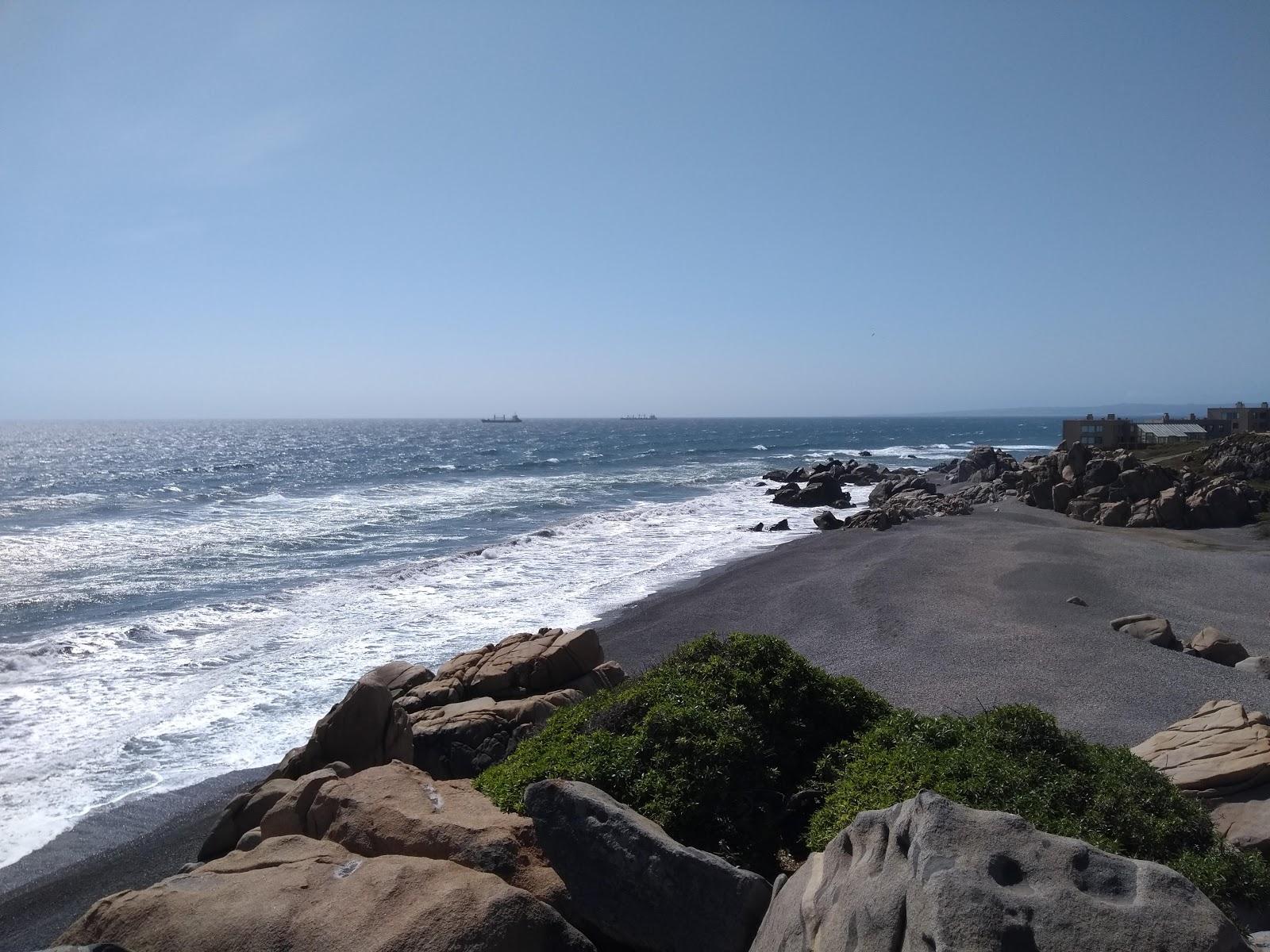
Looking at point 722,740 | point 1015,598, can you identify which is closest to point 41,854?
point 722,740

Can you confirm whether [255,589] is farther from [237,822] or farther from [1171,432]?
[1171,432]

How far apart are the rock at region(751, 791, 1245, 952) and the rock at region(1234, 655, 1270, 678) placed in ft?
39.1

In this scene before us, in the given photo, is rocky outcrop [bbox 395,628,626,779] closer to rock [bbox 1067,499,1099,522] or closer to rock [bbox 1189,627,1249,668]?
rock [bbox 1189,627,1249,668]

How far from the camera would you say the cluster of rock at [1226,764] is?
705cm

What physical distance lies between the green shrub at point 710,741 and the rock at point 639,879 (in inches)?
31.9

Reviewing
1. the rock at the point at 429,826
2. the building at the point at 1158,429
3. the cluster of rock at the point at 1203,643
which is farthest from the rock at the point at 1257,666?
the building at the point at 1158,429

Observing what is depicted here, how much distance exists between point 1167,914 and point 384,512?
141ft

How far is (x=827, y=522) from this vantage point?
122 feet

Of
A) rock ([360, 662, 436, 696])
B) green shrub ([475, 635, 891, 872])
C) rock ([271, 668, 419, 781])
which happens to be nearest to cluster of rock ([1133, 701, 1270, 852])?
green shrub ([475, 635, 891, 872])

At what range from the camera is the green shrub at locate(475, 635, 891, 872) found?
6.65 meters

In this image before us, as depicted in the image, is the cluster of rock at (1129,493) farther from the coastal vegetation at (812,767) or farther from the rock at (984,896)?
the rock at (984,896)

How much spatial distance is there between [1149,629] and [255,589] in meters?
23.2

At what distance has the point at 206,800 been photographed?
11.3 m

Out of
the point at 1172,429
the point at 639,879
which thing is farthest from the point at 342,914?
the point at 1172,429
